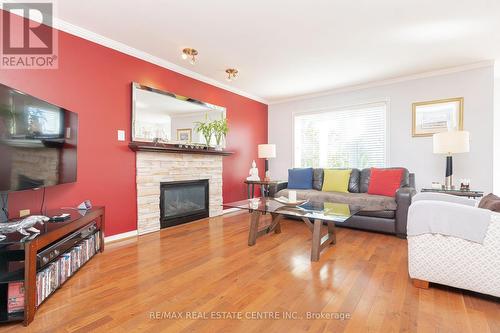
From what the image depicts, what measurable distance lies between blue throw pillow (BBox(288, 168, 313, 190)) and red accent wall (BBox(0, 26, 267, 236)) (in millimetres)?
2613

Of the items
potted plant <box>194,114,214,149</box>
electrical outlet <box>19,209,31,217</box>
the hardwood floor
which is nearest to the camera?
the hardwood floor

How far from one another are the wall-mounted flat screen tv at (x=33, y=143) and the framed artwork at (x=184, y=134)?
Answer: 1467mm

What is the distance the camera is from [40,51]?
8.19 feet

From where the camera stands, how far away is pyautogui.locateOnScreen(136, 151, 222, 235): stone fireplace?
331cm

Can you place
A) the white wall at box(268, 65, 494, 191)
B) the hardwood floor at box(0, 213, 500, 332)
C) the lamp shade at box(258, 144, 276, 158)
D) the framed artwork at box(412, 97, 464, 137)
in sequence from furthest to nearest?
the lamp shade at box(258, 144, 276, 158) < the framed artwork at box(412, 97, 464, 137) < the white wall at box(268, 65, 494, 191) < the hardwood floor at box(0, 213, 500, 332)

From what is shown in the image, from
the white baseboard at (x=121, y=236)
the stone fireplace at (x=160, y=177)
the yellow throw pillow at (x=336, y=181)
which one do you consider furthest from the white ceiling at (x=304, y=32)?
the white baseboard at (x=121, y=236)

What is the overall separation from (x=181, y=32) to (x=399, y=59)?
9.88 ft

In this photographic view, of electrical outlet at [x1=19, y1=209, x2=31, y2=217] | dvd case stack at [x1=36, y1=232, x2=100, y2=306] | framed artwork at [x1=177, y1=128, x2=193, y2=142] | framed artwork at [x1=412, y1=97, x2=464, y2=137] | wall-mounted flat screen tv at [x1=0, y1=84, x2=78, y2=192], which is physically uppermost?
framed artwork at [x1=412, y1=97, x2=464, y2=137]

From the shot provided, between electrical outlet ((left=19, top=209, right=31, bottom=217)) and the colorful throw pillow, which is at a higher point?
the colorful throw pillow

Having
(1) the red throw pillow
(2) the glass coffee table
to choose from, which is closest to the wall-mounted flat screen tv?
(2) the glass coffee table

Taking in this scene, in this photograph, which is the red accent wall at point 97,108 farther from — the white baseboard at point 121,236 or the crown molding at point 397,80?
the crown molding at point 397,80

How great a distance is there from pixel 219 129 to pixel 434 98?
3.57m

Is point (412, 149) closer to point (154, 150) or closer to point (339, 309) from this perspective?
point (339, 309)

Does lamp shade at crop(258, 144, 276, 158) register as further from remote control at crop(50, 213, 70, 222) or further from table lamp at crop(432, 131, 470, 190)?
remote control at crop(50, 213, 70, 222)
